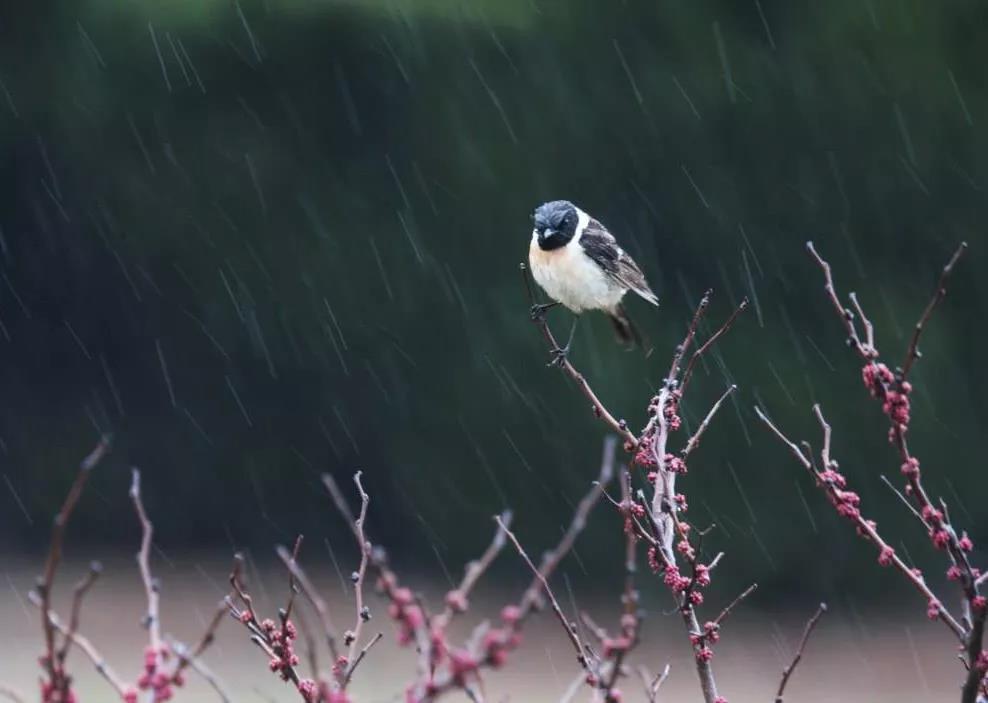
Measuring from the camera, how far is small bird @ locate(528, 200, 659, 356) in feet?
15.9

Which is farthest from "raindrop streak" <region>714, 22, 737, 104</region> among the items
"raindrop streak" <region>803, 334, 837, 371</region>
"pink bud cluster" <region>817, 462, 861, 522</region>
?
"pink bud cluster" <region>817, 462, 861, 522</region>

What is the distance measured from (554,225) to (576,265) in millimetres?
158

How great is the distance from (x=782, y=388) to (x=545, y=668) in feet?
7.80

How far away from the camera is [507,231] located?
9594 mm

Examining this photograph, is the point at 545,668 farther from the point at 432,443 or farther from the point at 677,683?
the point at 432,443

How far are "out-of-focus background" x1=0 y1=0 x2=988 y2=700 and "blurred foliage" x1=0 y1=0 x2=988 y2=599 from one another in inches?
0.8

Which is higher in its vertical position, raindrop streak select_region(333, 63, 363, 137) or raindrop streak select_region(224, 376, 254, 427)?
raindrop streak select_region(333, 63, 363, 137)

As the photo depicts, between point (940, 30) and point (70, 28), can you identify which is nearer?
point (940, 30)

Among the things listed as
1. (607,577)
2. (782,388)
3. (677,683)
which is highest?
(782,388)

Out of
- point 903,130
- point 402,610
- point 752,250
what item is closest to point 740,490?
point 752,250

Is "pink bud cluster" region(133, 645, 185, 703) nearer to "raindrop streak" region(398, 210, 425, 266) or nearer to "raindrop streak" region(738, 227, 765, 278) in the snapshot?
"raindrop streak" region(738, 227, 765, 278)

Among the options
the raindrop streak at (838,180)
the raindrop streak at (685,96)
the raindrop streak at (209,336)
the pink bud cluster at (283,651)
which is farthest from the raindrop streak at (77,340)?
the pink bud cluster at (283,651)

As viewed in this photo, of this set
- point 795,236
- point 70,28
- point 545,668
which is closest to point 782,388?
point 795,236

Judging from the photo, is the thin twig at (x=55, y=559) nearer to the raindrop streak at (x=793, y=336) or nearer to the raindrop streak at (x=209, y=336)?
the raindrop streak at (x=793, y=336)
